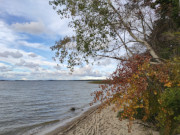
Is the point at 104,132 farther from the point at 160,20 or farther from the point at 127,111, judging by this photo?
the point at 160,20

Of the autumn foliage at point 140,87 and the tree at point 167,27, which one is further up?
the tree at point 167,27

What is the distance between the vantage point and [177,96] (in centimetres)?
537

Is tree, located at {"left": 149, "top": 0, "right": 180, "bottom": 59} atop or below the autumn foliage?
atop

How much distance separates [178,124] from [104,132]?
178 inches

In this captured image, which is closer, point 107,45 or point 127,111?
point 127,111

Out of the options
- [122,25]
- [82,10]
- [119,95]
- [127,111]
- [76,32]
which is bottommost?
[127,111]

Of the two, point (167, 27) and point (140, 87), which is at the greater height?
point (167, 27)

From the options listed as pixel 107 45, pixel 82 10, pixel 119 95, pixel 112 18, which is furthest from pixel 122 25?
pixel 119 95

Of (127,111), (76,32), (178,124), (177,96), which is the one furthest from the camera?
(76,32)

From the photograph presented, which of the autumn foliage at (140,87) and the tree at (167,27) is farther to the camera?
the tree at (167,27)

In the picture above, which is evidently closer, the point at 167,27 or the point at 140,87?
the point at 140,87

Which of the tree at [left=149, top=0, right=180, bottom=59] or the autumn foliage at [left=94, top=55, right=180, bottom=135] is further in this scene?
the tree at [left=149, top=0, right=180, bottom=59]

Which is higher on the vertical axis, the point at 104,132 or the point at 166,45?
the point at 166,45

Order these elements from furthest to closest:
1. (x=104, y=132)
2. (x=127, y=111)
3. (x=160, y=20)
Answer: (x=160, y=20)
(x=104, y=132)
(x=127, y=111)
